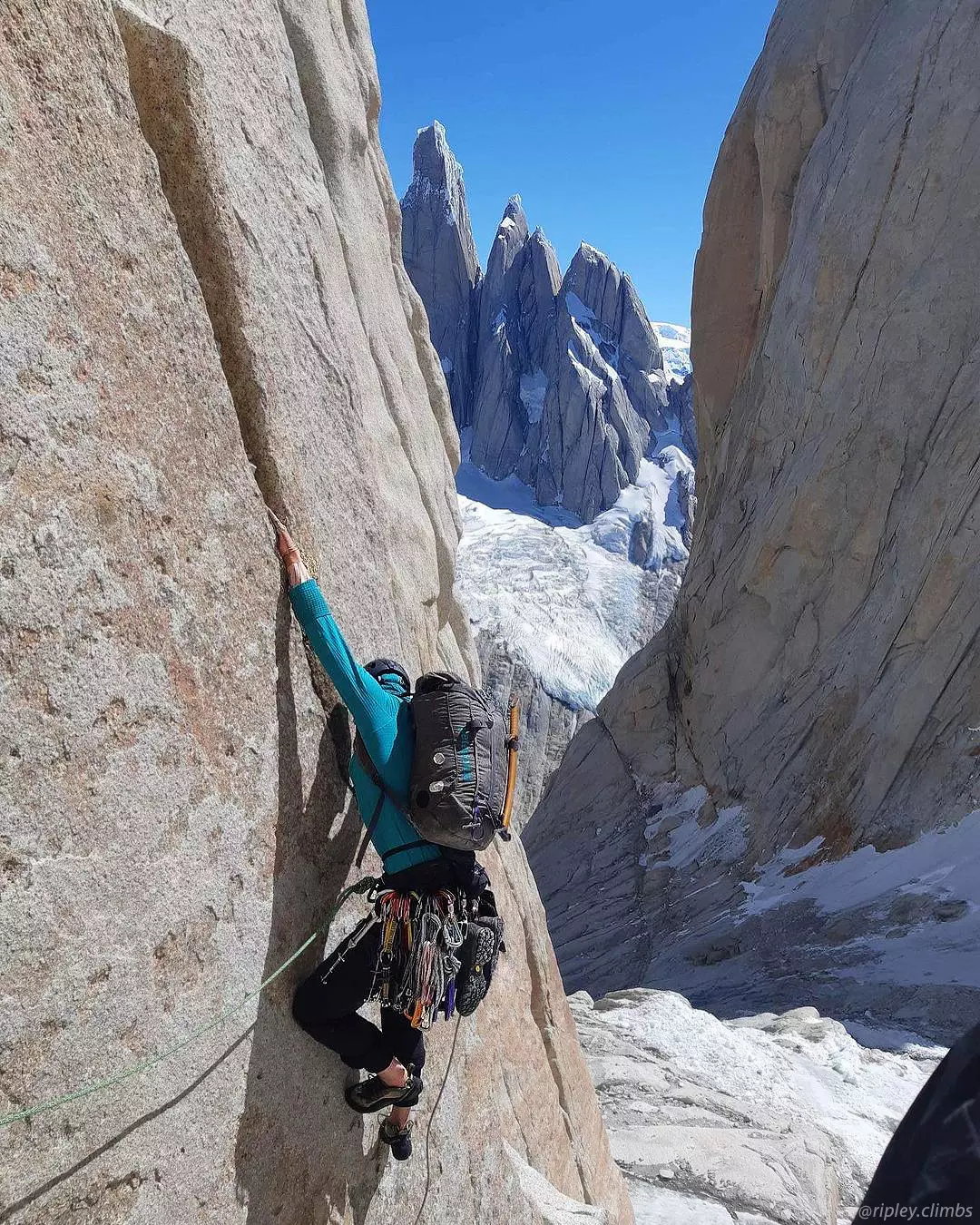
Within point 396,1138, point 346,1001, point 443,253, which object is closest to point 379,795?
point 346,1001

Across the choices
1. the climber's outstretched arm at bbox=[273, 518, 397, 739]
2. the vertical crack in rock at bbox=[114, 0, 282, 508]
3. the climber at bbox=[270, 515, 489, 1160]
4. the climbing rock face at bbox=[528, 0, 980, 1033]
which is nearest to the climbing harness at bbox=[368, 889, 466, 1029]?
the climber at bbox=[270, 515, 489, 1160]

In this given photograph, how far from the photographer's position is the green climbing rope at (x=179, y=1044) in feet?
7.72

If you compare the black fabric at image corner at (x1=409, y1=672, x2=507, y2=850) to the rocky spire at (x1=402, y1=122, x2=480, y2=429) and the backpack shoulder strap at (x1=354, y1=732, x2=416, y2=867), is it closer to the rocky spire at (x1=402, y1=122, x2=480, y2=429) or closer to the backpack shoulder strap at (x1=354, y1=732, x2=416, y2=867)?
the backpack shoulder strap at (x1=354, y1=732, x2=416, y2=867)

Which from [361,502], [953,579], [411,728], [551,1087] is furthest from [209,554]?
[953,579]

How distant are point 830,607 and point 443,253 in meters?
75.7

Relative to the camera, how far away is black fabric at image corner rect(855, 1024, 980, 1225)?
A: 1.57m

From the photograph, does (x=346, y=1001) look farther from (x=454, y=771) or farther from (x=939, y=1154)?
(x=939, y=1154)

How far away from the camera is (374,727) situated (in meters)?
3.66

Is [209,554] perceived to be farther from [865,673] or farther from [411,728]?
[865,673]

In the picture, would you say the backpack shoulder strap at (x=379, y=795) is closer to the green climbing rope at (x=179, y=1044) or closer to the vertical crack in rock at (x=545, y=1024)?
the green climbing rope at (x=179, y=1044)

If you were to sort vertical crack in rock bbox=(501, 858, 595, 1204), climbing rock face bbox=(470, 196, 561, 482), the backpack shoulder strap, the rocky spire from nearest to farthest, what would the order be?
the backpack shoulder strap < vertical crack in rock bbox=(501, 858, 595, 1204) < climbing rock face bbox=(470, 196, 561, 482) < the rocky spire

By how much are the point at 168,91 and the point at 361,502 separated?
79.4 inches

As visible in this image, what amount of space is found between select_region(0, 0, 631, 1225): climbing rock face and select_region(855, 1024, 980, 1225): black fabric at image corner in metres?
2.06

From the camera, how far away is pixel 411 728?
380 centimetres
